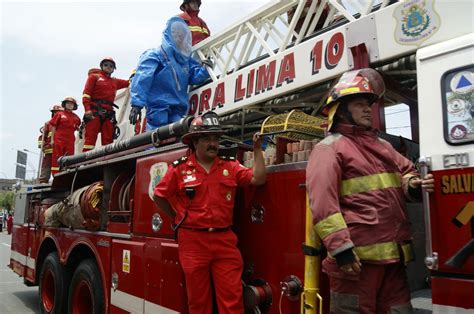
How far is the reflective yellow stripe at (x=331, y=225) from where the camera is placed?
2.15 meters

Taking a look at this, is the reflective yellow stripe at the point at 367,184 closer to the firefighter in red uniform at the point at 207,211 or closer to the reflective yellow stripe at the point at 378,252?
the reflective yellow stripe at the point at 378,252

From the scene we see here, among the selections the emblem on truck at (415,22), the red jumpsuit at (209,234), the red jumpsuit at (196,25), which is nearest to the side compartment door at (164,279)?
the red jumpsuit at (209,234)

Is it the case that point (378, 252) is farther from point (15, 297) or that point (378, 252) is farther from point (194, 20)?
point (15, 297)

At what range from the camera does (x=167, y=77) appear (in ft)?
16.2

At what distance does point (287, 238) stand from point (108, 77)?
6171 millimetres

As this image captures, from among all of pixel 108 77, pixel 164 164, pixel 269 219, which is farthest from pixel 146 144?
pixel 108 77

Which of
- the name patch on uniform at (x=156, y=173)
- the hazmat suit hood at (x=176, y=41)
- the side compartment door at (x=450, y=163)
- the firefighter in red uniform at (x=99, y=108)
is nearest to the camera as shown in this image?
the side compartment door at (x=450, y=163)

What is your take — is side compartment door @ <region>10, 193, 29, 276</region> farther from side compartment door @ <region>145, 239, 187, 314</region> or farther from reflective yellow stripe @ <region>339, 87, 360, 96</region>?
reflective yellow stripe @ <region>339, 87, 360, 96</region>

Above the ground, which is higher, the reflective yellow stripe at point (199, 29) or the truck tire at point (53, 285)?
the reflective yellow stripe at point (199, 29)

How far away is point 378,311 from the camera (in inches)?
90.0

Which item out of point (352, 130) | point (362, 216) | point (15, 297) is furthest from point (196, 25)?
point (15, 297)

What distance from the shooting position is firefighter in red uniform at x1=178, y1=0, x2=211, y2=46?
20.0 ft

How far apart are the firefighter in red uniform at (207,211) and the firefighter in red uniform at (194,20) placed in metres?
3.11

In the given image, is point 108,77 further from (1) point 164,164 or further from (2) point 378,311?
(2) point 378,311
